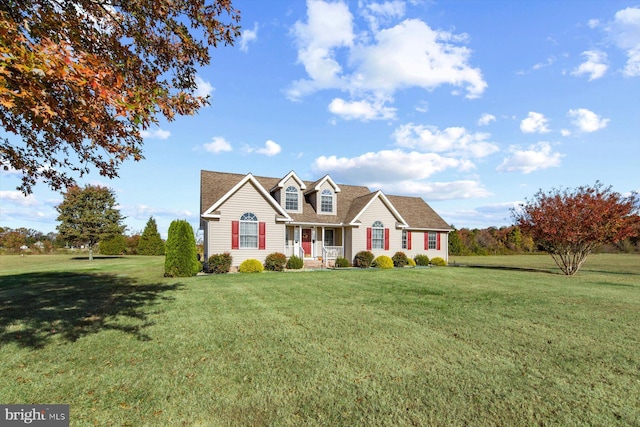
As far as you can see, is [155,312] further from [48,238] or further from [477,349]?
[48,238]

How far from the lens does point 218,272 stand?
685 inches

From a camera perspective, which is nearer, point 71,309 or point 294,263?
point 71,309

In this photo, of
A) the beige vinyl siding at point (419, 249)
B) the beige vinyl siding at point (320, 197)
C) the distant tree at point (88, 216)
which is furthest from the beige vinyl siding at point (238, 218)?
the distant tree at point (88, 216)

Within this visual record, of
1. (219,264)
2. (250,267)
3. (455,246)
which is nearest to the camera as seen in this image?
(219,264)

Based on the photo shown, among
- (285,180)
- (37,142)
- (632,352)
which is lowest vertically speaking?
(632,352)

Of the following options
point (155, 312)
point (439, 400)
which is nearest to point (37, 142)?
point (155, 312)

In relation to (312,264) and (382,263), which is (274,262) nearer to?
(312,264)

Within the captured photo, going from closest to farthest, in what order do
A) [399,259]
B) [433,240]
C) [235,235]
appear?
[235,235] → [399,259] → [433,240]

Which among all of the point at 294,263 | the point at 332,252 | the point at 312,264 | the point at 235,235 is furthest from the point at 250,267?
the point at 332,252

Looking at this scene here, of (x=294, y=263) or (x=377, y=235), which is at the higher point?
(x=377, y=235)

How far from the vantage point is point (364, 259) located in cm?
2108

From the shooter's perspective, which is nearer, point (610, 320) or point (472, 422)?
Answer: point (472, 422)

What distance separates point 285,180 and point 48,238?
1915 inches

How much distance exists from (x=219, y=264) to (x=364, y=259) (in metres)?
9.18
